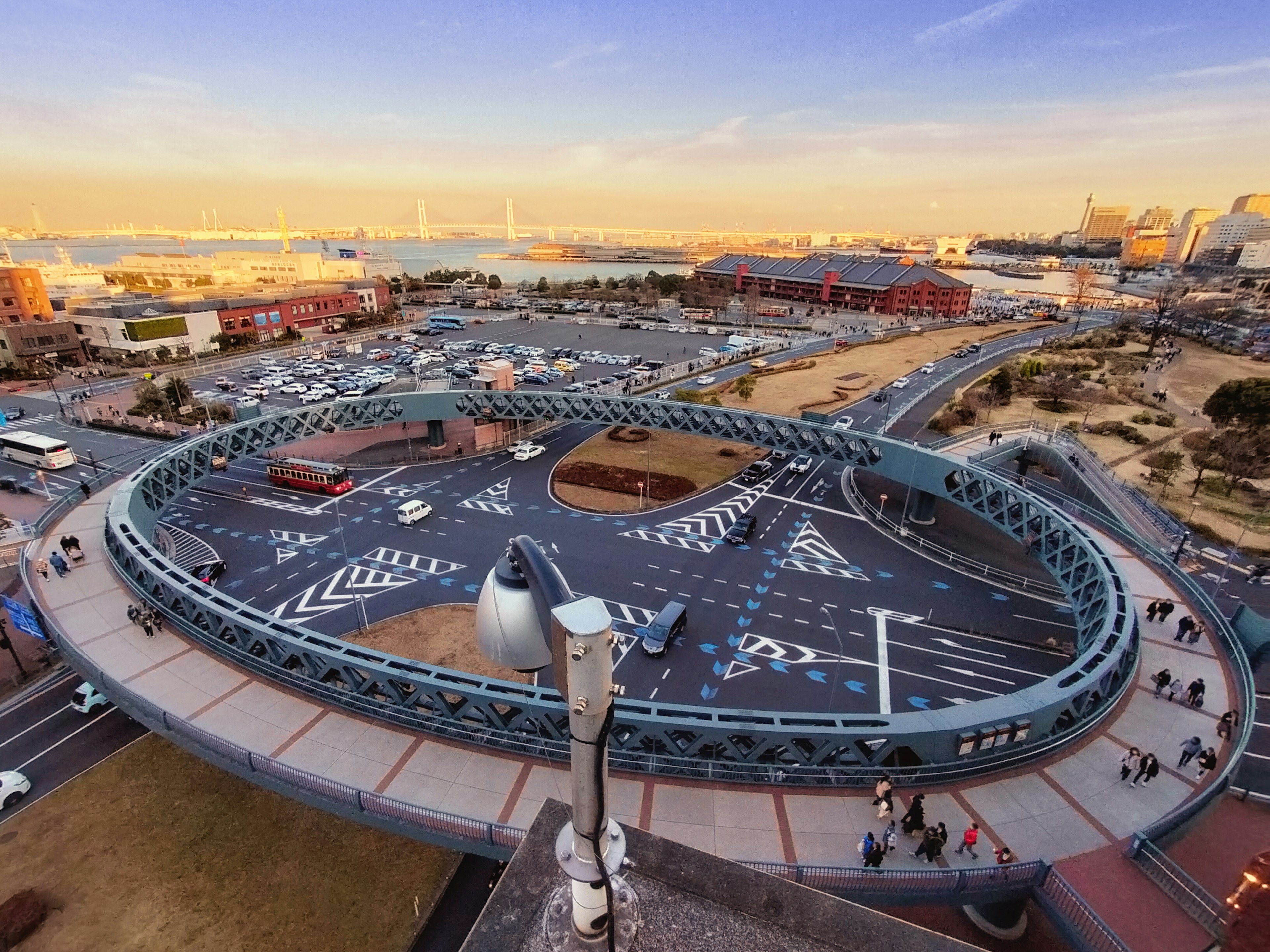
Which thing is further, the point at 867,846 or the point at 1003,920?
the point at 1003,920

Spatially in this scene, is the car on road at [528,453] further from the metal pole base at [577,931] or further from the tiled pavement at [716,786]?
the metal pole base at [577,931]

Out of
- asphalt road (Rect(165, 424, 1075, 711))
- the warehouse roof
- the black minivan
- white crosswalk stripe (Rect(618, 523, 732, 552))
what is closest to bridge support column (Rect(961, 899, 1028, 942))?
asphalt road (Rect(165, 424, 1075, 711))

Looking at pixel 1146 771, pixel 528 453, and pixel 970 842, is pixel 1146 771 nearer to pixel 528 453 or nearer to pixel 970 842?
pixel 970 842

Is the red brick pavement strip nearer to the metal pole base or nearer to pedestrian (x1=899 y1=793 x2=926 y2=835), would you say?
pedestrian (x1=899 y1=793 x2=926 y2=835)

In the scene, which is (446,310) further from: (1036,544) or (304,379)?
(1036,544)

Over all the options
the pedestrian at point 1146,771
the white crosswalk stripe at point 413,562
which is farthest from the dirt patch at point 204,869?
the pedestrian at point 1146,771

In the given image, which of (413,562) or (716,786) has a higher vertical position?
(716,786)

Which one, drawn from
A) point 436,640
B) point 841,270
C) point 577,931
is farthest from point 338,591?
point 841,270
